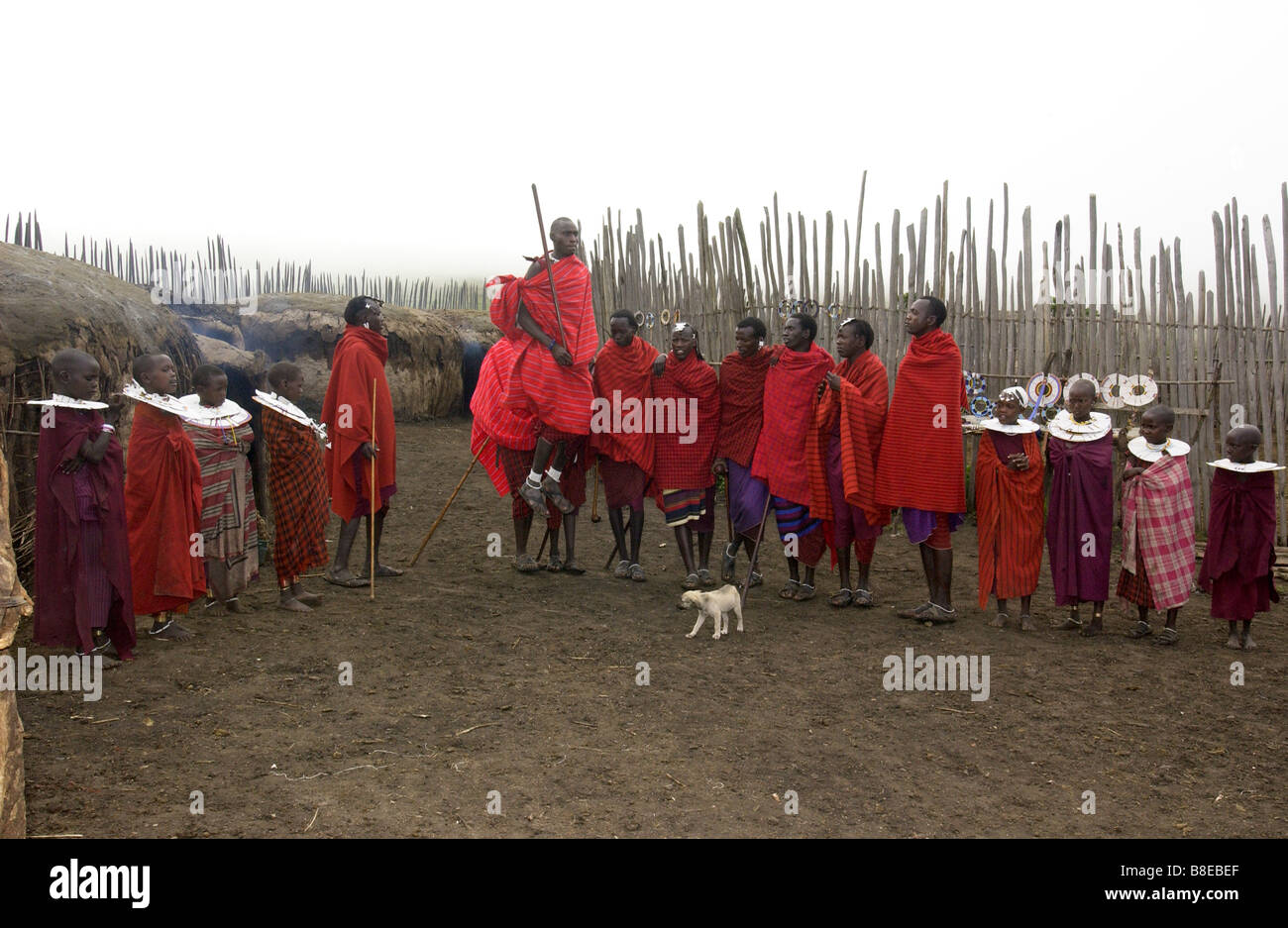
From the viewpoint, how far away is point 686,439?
24.0 feet

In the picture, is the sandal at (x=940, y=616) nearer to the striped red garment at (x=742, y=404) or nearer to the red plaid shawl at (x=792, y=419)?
the red plaid shawl at (x=792, y=419)

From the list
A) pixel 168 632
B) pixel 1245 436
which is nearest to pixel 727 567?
pixel 1245 436

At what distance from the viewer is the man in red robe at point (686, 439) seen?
730 centimetres

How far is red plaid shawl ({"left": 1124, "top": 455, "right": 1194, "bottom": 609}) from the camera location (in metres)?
5.99

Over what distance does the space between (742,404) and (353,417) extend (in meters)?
2.79

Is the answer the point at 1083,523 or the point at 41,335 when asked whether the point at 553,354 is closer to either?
the point at 41,335

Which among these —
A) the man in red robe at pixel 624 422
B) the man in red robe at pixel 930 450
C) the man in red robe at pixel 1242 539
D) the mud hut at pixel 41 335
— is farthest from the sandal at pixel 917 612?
the mud hut at pixel 41 335

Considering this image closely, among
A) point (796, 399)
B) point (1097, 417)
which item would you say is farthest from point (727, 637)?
point (1097, 417)

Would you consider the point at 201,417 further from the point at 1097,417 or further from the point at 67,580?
the point at 1097,417

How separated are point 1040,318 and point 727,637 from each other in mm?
4642

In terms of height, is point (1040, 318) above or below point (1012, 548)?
above

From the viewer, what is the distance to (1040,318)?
28.5 feet

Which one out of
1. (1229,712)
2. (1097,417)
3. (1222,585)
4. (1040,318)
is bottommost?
(1229,712)
